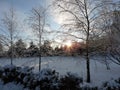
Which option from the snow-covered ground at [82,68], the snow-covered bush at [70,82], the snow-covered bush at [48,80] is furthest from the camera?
the snow-covered ground at [82,68]

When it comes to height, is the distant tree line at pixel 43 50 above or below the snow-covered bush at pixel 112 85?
above

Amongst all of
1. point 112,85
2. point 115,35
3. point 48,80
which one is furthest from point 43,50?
point 112,85

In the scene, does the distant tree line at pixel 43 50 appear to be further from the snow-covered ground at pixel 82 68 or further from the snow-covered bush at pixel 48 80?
the snow-covered bush at pixel 48 80

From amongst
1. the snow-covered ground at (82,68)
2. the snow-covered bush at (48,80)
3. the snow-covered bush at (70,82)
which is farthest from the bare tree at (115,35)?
the snow-covered bush at (70,82)

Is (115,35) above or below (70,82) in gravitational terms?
above

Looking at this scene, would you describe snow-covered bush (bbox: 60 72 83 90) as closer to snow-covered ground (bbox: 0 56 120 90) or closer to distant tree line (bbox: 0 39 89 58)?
snow-covered ground (bbox: 0 56 120 90)

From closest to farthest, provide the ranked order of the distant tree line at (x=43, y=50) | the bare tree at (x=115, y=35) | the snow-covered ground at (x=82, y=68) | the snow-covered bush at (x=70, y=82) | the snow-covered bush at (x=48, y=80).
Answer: the snow-covered bush at (x=70, y=82) < the snow-covered bush at (x=48, y=80) < the bare tree at (x=115, y=35) < the distant tree line at (x=43, y=50) < the snow-covered ground at (x=82, y=68)

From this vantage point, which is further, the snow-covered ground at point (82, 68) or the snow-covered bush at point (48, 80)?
the snow-covered ground at point (82, 68)

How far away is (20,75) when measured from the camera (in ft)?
31.8

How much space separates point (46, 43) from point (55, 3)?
4.95 metres

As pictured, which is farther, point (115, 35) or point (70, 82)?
point (115, 35)

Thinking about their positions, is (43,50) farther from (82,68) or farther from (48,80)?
(48,80)

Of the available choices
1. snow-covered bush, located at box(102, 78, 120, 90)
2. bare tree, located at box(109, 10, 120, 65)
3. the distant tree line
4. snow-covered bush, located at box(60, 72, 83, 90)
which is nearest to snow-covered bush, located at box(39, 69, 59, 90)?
snow-covered bush, located at box(60, 72, 83, 90)

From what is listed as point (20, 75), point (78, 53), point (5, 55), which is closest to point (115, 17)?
point (78, 53)
